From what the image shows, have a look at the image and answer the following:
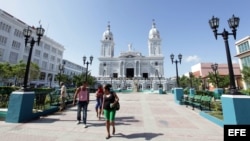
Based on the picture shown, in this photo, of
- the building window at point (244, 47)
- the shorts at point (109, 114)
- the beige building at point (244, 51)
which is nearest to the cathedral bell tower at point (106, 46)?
the beige building at point (244, 51)

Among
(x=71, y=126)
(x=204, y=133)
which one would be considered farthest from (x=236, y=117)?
(x=71, y=126)

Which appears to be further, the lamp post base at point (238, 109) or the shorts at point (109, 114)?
the lamp post base at point (238, 109)

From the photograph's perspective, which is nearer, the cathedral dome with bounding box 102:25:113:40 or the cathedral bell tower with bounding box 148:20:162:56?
the cathedral bell tower with bounding box 148:20:162:56

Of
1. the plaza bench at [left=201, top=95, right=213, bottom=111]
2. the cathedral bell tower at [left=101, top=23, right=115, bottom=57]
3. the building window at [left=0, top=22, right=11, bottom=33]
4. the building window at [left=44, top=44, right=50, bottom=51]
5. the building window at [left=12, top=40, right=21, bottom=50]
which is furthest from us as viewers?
the cathedral bell tower at [left=101, top=23, right=115, bottom=57]

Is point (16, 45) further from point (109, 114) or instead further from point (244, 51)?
point (244, 51)

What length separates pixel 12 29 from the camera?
4128cm

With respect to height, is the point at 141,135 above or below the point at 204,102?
below

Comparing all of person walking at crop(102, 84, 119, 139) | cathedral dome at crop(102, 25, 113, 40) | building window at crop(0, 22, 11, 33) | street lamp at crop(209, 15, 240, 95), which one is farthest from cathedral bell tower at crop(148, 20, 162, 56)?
person walking at crop(102, 84, 119, 139)

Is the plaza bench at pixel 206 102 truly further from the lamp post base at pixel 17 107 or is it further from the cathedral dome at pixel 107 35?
the cathedral dome at pixel 107 35

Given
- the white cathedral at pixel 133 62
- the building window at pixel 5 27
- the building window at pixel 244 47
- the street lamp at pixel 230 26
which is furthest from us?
the white cathedral at pixel 133 62

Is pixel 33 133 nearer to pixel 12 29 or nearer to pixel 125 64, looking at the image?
pixel 12 29

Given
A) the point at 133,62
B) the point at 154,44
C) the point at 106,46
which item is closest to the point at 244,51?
the point at 154,44

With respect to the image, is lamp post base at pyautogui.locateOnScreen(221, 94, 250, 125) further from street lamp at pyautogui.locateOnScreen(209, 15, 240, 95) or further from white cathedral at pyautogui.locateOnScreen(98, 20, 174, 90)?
white cathedral at pyautogui.locateOnScreen(98, 20, 174, 90)

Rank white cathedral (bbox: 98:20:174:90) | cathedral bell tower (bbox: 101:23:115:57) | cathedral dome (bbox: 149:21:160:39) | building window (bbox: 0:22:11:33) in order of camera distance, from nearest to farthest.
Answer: building window (bbox: 0:22:11:33), white cathedral (bbox: 98:20:174:90), cathedral dome (bbox: 149:21:160:39), cathedral bell tower (bbox: 101:23:115:57)
